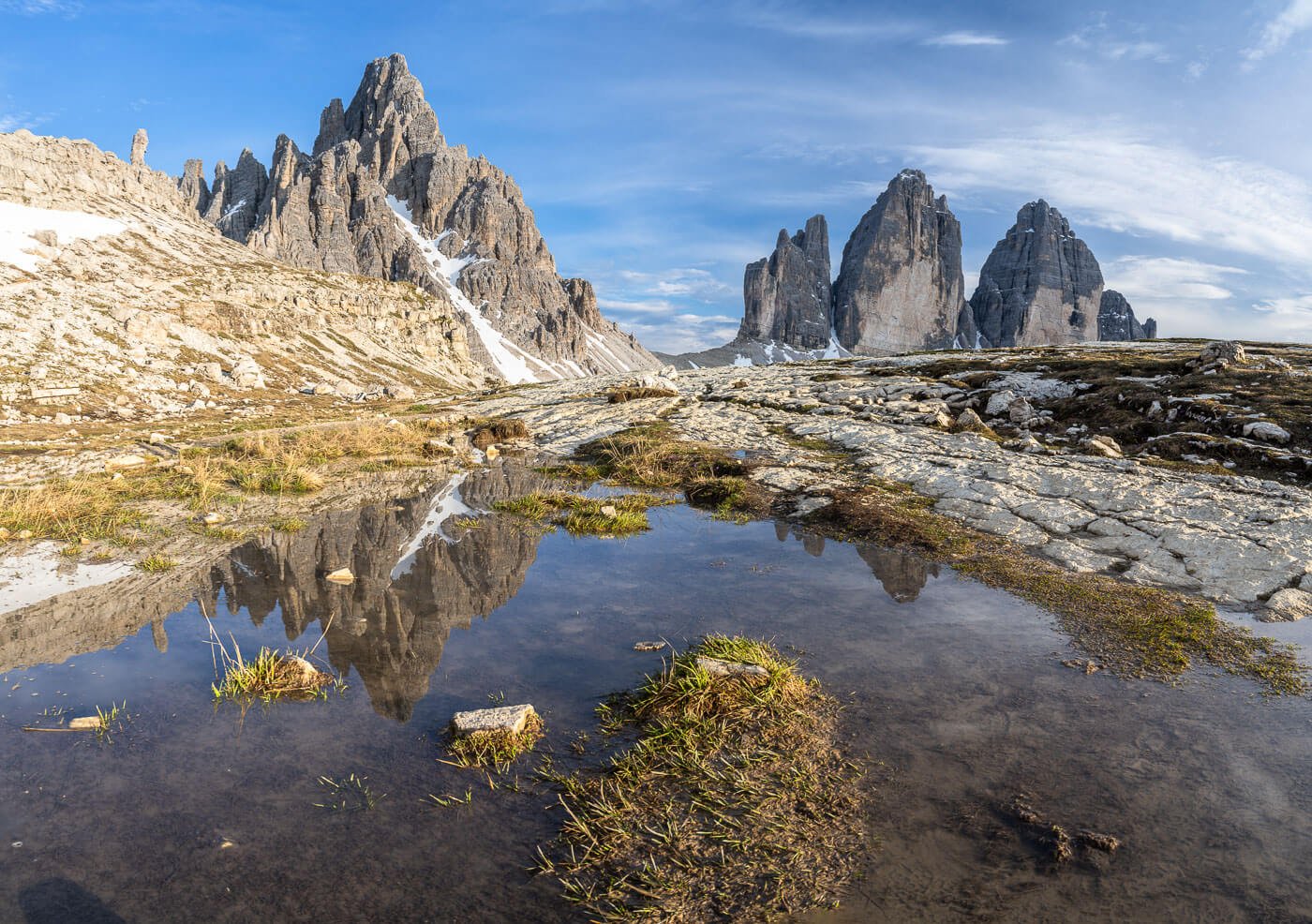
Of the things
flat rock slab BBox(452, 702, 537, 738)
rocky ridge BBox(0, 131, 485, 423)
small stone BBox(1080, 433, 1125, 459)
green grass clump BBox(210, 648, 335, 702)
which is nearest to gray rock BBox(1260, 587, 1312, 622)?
small stone BBox(1080, 433, 1125, 459)

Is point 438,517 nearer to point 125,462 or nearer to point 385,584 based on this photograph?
point 385,584

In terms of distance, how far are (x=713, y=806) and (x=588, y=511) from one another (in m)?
9.77

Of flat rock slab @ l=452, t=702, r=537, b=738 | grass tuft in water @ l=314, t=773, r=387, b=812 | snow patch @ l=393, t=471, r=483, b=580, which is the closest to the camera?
grass tuft in water @ l=314, t=773, r=387, b=812

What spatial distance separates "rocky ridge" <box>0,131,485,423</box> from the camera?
38094mm

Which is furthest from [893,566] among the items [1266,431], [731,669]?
[1266,431]

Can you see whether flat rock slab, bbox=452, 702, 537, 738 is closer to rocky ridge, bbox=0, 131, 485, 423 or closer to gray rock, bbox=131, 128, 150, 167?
rocky ridge, bbox=0, 131, 485, 423

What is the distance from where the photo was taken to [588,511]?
1439 centimetres

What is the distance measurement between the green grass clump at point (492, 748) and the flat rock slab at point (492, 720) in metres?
0.03

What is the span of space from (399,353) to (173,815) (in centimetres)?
9916

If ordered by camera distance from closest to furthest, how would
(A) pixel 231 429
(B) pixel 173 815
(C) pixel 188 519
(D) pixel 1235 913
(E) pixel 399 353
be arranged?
(D) pixel 1235 913, (B) pixel 173 815, (C) pixel 188 519, (A) pixel 231 429, (E) pixel 399 353

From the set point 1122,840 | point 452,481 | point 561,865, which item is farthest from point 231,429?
point 1122,840

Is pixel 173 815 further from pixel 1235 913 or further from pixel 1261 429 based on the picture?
pixel 1261 429

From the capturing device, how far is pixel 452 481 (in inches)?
736

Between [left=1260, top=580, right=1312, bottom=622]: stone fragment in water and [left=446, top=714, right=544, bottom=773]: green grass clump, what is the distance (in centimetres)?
993
